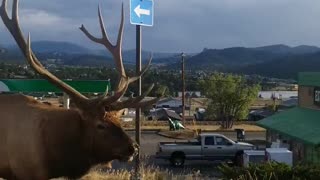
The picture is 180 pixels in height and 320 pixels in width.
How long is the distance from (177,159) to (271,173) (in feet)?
64.9

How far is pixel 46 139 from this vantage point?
270 inches

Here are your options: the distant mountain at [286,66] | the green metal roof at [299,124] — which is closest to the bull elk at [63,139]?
the green metal roof at [299,124]

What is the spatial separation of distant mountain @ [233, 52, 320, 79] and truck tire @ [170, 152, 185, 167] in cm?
13186

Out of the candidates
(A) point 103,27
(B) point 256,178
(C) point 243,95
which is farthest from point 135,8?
(C) point 243,95

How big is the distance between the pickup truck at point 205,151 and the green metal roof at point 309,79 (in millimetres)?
4202

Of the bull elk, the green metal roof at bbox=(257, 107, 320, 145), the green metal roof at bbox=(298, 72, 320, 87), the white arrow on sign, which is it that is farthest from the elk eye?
the green metal roof at bbox=(298, 72, 320, 87)

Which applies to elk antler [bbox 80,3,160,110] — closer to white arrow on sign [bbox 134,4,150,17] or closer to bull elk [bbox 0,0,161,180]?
bull elk [bbox 0,0,161,180]

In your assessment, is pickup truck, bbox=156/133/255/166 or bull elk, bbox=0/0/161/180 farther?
pickup truck, bbox=156/133/255/166

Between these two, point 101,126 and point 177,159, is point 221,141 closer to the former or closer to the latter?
point 177,159

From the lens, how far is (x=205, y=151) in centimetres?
3020

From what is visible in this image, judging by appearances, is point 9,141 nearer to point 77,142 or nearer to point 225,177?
point 77,142

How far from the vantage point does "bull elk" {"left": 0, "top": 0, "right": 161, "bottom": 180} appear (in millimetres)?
6836

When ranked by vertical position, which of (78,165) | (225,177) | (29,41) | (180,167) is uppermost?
(29,41)

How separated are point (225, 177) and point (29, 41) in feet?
17.0
